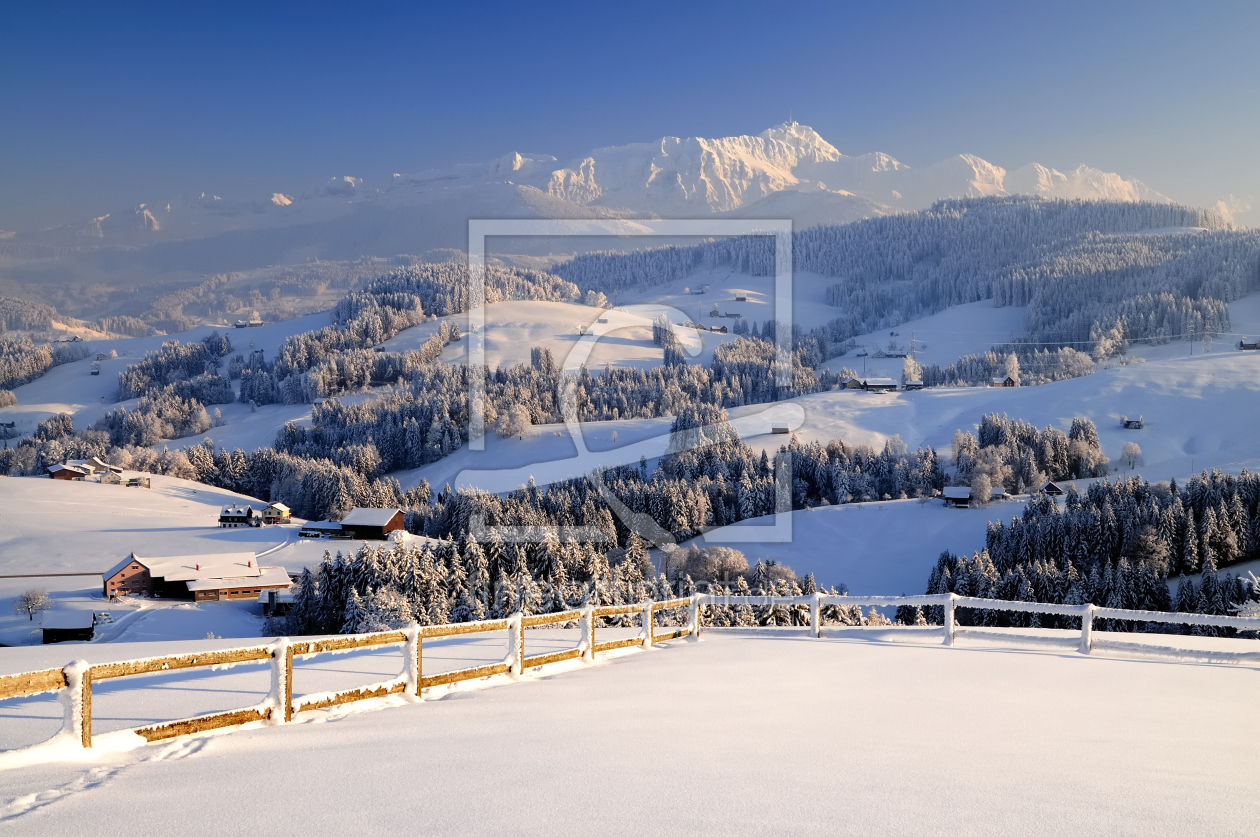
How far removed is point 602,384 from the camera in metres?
124

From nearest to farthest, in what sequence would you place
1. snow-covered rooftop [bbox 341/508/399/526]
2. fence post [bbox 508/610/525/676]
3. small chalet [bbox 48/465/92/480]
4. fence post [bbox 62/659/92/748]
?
fence post [bbox 62/659/92/748]
fence post [bbox 508/610/525/676]
snow-covered rooftop [bbox 341/508/399/526]
small chalet [bbox 48/465/92/480]

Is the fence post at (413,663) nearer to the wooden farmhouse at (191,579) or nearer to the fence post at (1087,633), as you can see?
the fence post at (1087,633)

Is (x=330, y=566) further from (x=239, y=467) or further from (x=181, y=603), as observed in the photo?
(x=239, y=467)

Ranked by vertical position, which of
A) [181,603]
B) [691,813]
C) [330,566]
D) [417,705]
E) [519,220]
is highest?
[519,220]

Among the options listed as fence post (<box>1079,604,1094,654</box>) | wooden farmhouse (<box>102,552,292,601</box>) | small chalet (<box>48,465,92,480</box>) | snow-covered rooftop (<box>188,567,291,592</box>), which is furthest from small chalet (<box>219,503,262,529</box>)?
fence post (<box>1079,604,1094,654</box>)

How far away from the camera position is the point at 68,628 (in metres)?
34.3

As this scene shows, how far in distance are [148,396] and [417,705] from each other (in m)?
162

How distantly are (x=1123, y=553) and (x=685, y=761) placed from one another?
55.6 meters

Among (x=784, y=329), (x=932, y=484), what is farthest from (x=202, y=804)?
(x=784, y=329)

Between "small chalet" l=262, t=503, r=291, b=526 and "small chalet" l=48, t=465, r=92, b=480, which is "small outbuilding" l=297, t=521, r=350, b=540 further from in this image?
"small chalet" l=48, t=465, r=92, b=480

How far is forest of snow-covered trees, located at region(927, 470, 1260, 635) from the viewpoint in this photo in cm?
4328

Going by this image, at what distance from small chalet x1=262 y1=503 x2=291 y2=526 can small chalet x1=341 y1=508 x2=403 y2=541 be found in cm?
990

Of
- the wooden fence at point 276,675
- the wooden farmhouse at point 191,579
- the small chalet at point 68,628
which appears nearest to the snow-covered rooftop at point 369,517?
the wooden farmhouse at point 191,579

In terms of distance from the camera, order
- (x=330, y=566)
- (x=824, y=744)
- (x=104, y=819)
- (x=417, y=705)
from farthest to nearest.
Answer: (x=330, y=566) < (x=417, y=705) < (x=824, y=744) < (x=104, y=819)
